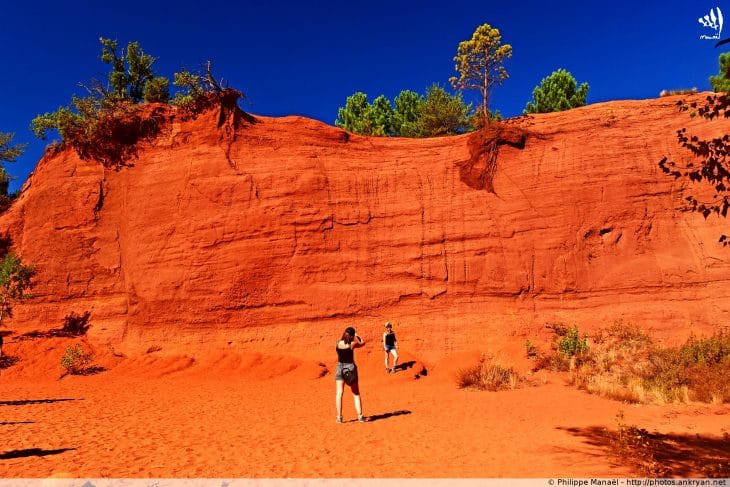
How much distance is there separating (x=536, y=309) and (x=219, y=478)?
13.3 metres

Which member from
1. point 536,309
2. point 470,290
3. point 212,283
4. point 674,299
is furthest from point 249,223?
point 674,299

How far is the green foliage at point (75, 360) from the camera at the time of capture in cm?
1631

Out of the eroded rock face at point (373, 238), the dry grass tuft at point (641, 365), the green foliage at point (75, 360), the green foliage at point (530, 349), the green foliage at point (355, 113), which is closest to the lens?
the dry grass tuft at point (641, 365)

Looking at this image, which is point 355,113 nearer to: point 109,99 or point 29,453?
point 109,99

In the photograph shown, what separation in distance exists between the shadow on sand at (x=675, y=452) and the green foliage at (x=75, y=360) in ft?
51.5

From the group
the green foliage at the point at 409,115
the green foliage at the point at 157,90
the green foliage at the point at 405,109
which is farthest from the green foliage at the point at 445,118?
the green foliage at the point at 157,90

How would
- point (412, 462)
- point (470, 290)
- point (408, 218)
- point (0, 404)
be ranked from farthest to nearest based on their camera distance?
point (408, 218) → point (470, 290) → point (0, 404) → point (412, 462)

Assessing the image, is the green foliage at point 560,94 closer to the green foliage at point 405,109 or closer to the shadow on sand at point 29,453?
the green foliage at point 405,109

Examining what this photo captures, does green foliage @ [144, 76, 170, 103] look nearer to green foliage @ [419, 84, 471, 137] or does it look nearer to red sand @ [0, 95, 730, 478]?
red sand @ [0, 95, 730, 478]

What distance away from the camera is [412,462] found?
265 inches

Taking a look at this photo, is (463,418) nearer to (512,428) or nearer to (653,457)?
(512,428)

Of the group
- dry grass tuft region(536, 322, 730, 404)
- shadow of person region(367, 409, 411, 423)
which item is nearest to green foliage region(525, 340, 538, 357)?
dry grass tuft region(536, 322, 730, 404)

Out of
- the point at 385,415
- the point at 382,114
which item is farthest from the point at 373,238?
the point at 382,114

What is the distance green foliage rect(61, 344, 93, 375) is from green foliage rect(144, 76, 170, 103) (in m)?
12.6
